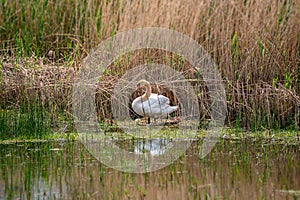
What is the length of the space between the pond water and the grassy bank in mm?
657

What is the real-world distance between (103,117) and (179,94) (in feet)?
2.77

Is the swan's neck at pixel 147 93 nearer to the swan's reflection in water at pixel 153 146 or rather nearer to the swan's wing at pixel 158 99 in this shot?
the swan's wing at pixel 158 99

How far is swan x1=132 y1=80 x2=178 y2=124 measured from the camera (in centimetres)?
678

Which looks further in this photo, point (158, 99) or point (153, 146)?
point (158, 99)

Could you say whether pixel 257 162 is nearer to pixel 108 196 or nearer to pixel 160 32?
pixel 108 196

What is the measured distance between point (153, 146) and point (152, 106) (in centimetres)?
92

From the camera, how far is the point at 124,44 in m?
7.35

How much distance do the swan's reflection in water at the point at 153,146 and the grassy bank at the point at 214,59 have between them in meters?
0.83

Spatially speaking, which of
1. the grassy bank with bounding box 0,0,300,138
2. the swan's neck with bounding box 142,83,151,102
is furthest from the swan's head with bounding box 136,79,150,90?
the grassy bank with bounding box 0,0,300,138

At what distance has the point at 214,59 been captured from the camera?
710 centimetres

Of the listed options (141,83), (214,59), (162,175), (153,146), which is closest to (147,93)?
(141,83)

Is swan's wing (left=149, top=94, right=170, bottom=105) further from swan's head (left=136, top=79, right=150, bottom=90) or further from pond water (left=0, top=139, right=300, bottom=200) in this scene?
pond water (left=0, top=139, right=300, bottom=200)

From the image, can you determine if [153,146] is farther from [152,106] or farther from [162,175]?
[162,175]

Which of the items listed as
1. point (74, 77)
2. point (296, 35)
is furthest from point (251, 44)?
point (74, 77)
